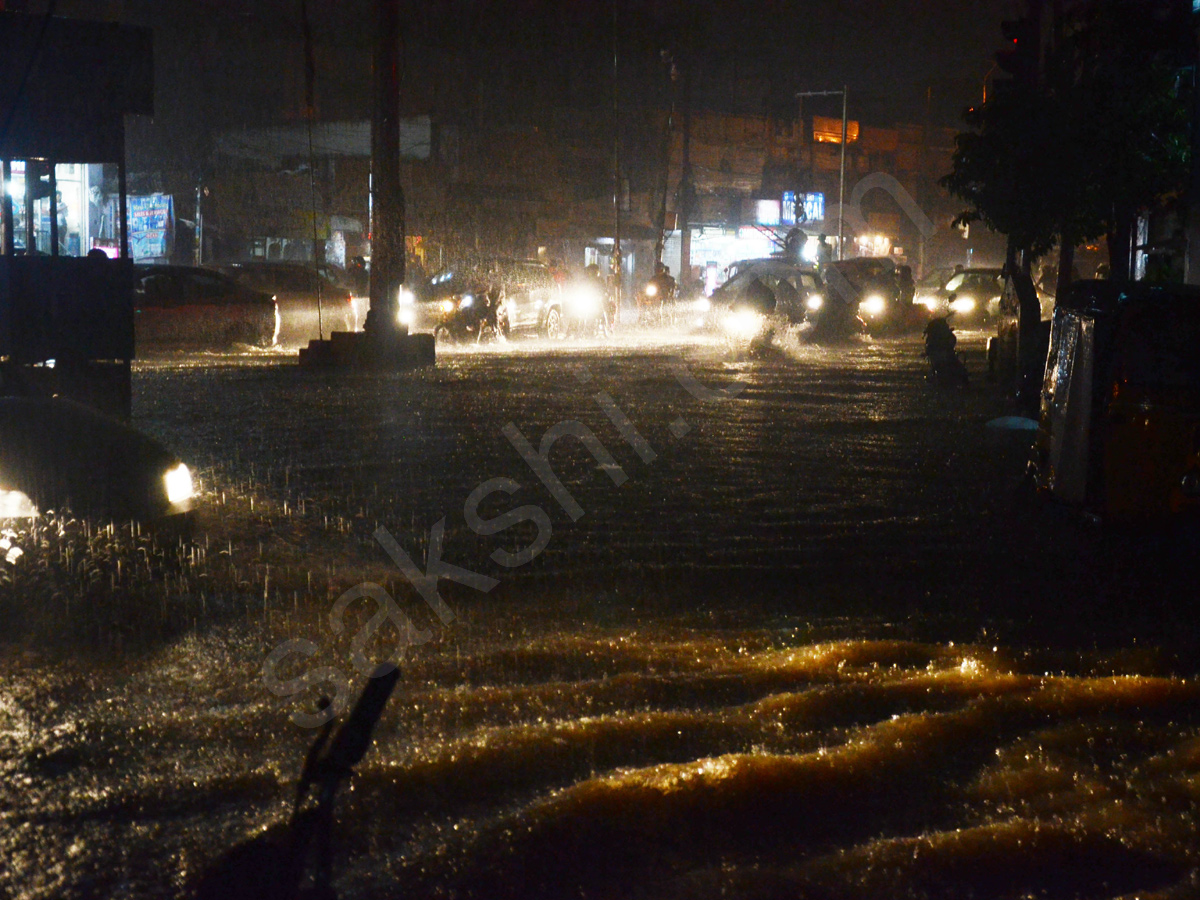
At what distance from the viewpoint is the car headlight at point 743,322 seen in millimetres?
28781

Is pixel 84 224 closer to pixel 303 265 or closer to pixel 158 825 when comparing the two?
pixel 303 265

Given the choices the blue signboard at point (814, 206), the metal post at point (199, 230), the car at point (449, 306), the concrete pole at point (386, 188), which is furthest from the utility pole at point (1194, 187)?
Answer: the blue signboard at point (814, 206)

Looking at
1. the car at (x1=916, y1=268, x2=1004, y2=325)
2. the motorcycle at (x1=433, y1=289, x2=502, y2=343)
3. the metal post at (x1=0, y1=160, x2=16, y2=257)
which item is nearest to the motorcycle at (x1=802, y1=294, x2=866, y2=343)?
the car at (x1=916, y1=268, x2=1004, y2=325)

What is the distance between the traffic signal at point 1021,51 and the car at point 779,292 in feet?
42.6

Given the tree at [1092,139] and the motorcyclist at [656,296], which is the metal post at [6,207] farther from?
the motorcyclist at [656,296]

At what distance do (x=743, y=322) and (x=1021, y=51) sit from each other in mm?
13665

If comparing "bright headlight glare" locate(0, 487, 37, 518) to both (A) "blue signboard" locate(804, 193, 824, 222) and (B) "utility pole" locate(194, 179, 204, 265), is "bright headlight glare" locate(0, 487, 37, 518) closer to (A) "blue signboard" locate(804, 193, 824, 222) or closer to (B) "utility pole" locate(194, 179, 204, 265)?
(B) "utility pole" locate(194, 179, 204, 265)

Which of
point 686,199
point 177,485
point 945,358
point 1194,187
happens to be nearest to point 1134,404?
point 177,485

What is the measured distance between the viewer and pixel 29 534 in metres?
7.25

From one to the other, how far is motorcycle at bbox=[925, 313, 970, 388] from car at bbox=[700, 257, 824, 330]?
33.6ft

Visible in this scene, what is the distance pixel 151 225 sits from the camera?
126 feet

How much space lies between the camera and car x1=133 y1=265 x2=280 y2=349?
23844 millimetres

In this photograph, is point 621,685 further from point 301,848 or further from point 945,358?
point 945,358

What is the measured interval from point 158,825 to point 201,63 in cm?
4654
